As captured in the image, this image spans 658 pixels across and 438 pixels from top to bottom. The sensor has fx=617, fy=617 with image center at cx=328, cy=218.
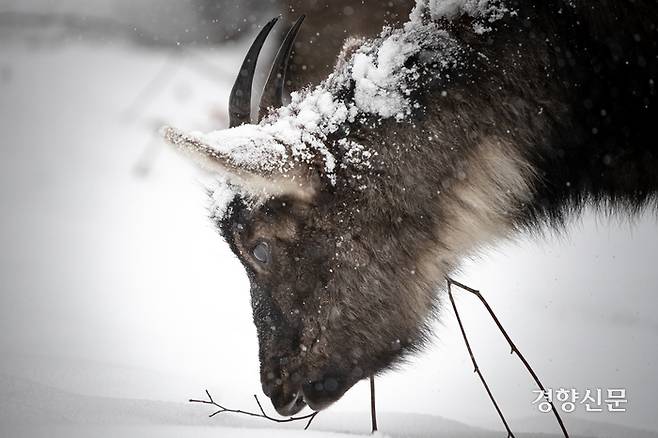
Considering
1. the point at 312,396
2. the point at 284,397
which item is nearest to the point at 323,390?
the point at 312,396

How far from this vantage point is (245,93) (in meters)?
2.42

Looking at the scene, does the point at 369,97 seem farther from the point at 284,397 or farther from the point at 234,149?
the point at 284,397

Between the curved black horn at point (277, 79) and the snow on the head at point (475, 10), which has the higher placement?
the curved black horn at point (277, 79)

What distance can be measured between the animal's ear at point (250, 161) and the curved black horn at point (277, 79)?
1.53 feet

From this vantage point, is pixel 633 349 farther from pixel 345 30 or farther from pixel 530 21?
pixel 345 30

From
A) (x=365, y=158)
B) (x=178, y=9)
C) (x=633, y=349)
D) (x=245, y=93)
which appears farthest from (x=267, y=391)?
(x=178, y=9)

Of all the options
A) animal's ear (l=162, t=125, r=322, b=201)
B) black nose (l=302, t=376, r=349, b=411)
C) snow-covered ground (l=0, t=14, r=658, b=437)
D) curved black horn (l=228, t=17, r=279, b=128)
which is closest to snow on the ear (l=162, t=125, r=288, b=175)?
animal's ear (l=162, t=125, r=322, b=201)

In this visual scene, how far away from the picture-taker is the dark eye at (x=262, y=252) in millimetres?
2283

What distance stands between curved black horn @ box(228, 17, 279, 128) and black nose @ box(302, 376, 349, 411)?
1.07 metres

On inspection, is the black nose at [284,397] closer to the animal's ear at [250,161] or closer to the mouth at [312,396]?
the mouth at [312,396]

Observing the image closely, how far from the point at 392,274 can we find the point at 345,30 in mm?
3036

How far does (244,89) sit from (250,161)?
52 cm

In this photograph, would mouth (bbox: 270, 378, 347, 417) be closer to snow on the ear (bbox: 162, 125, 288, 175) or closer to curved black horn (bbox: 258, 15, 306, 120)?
snow on the ear (bbox: 162, 125, 288, 175)

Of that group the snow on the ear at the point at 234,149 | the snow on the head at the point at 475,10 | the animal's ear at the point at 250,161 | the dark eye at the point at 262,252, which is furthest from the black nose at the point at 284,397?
the snow on the head at the point at 475,10
